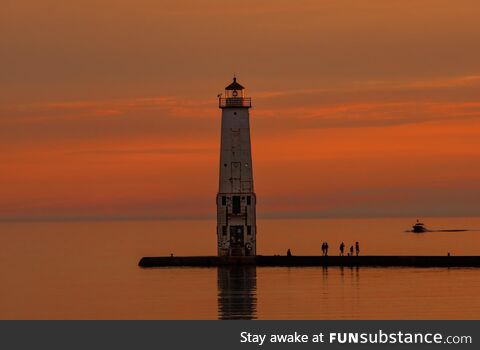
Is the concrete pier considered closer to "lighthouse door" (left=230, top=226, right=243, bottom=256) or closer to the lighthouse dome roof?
"lighthouse door" (left=230, top=226, right=243, bottom=256)

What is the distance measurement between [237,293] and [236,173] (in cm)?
1619

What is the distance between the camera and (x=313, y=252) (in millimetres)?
145250

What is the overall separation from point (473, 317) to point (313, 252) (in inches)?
3058

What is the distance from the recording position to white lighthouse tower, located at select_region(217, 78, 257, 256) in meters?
96.1

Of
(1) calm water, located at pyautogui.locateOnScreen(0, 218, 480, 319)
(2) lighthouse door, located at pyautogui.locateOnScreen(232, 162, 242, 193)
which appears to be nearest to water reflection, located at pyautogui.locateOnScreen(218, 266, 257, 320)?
(1) calm water, located at pyautogui.locateOnScreen(0, 218, 480, 319)

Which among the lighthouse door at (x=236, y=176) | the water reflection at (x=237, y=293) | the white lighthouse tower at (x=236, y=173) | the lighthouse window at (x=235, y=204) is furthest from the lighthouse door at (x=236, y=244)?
the lighthouse door at (x=236, y=176)

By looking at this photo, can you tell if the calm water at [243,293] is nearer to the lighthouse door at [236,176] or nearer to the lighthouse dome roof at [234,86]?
the lighthouse door at [236,176]

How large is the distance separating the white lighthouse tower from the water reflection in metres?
2.90

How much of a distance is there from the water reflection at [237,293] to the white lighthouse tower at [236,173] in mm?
2897

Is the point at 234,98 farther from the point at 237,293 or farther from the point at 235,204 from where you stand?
the point at 237,293

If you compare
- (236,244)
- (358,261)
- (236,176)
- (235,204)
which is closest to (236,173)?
(236,176)

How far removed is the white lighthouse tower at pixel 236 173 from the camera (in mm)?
96062

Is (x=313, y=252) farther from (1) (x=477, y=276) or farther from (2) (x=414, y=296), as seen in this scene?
(2) (x=414, y=296)
